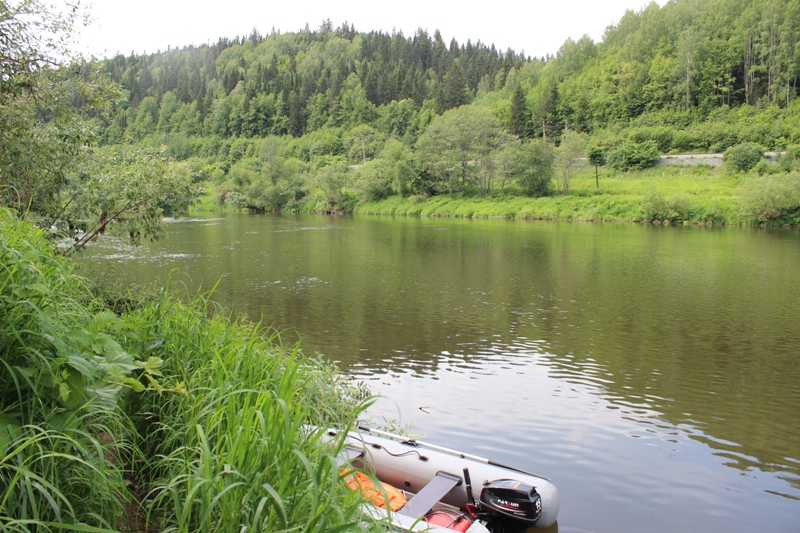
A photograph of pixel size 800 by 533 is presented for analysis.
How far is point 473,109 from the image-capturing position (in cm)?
6850

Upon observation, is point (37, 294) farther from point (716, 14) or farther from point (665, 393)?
point (716, 14)

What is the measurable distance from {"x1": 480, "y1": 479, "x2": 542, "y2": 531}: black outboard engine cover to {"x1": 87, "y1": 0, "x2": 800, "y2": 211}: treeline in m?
10.2

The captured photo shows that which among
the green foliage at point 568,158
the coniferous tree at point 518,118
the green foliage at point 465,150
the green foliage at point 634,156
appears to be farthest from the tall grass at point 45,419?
the coniferous tree at point 518,118

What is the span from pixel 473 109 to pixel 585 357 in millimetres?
60821

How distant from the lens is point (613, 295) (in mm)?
17812

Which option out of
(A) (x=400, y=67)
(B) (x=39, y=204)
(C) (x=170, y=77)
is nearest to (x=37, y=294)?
(B) (x=39, y=204)

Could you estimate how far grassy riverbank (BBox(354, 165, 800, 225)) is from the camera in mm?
41719

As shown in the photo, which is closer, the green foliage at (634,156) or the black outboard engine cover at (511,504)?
the black outboard engine cover at (511,504)

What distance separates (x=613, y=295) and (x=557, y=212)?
1449 inches

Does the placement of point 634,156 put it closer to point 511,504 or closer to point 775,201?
point 775,201

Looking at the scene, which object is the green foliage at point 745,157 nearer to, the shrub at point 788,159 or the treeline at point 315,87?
the shrub at point 788,159

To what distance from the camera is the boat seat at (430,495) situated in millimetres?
5031

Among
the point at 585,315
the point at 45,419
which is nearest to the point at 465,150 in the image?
the point at 585,315

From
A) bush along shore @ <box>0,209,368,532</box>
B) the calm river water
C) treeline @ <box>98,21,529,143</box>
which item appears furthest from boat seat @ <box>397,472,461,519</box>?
treeline @ <box>98,21,529,143</box>
